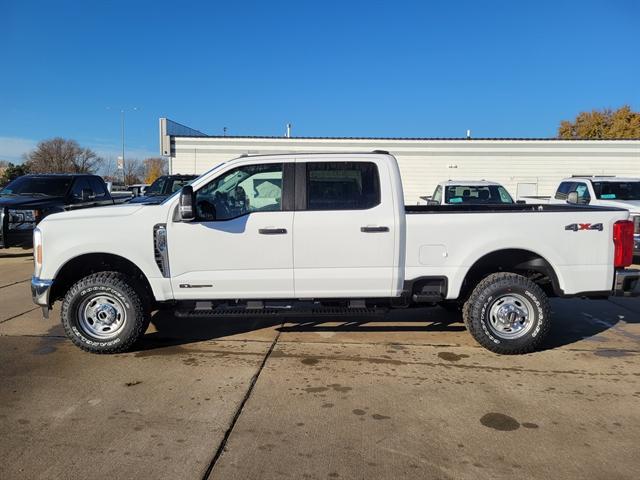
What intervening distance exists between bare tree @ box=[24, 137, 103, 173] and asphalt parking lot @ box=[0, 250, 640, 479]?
7023 cm

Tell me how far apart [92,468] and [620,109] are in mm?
62635

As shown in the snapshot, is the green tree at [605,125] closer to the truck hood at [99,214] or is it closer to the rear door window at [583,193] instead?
the rear door window at [583,193]

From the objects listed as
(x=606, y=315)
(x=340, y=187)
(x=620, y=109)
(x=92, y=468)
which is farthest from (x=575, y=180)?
(x=620, y=109)

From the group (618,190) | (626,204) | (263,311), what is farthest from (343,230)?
(618,190)

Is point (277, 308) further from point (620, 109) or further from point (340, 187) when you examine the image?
point (620, 109)

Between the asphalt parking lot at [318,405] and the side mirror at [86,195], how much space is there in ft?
20.6

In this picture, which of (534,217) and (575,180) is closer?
(534,217)

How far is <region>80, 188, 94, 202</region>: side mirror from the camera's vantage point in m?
11.9

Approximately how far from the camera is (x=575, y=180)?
40.9ft

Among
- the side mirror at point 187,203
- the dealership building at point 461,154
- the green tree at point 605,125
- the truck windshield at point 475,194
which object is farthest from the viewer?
the green tree at point 605,125

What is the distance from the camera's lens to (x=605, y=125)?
5581cm

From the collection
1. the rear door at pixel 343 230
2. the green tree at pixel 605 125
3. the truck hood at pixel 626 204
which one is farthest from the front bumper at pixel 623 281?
the green tree at pixel 605 125

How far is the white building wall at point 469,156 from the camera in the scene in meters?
22.4

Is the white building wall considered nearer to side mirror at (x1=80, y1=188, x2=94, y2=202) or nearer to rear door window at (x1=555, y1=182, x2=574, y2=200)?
rear door window at (x1=555, y1=182, x2=574, y2=200)
